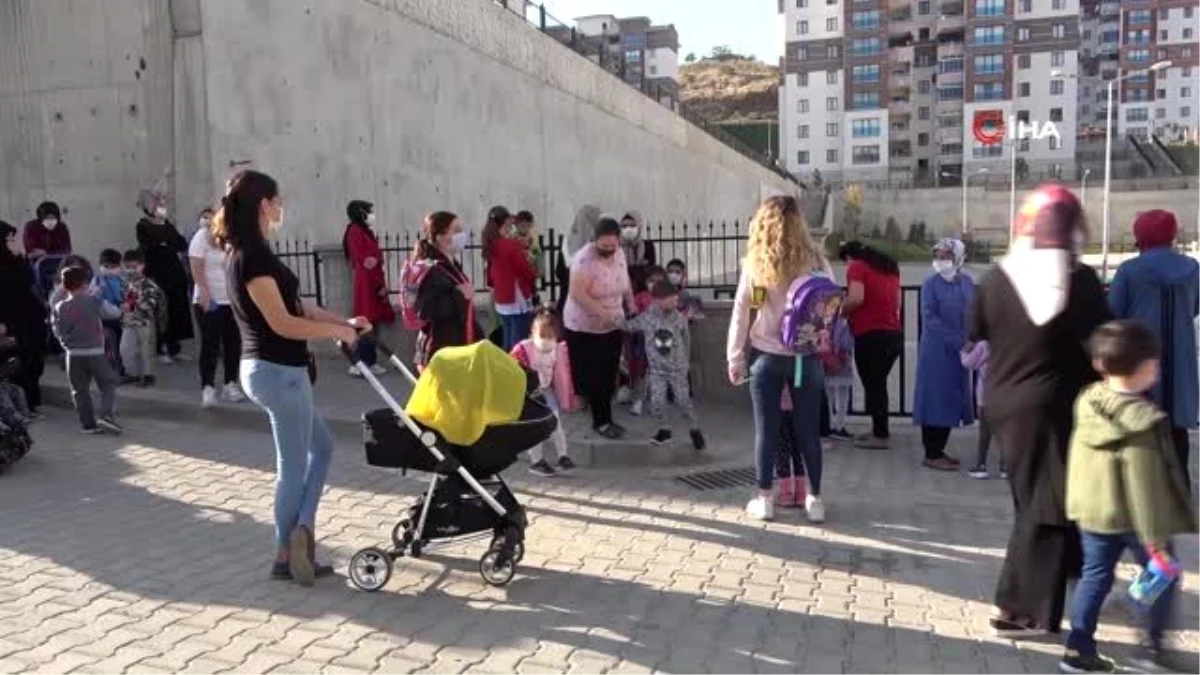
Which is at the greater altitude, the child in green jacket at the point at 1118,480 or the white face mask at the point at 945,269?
the white face mask at the point at 945,269

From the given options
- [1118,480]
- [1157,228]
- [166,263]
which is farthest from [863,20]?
[1118,480]

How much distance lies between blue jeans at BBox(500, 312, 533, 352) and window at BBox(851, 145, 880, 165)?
9376cm

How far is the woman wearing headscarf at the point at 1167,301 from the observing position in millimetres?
5434

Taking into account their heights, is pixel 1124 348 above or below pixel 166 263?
below

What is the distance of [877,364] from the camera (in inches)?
317

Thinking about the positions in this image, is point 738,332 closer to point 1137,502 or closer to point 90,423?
point 1137,502

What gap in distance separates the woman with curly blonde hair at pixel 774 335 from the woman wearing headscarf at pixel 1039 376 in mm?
1592

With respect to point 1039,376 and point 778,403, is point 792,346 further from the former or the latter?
point 1039,376

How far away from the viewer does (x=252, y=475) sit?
731cm

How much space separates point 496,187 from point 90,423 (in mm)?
11836

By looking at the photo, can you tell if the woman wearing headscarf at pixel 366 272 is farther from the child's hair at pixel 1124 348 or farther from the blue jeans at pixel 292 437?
the child's hair at pixel 1124 348

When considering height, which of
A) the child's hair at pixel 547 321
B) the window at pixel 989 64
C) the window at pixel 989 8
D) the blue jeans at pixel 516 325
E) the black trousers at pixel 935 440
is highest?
the window at pixel 989 8

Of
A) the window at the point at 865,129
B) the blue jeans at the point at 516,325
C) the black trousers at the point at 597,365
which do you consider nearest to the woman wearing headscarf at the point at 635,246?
the blue jeans at the point at 516,325

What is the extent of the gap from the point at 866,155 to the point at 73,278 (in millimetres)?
96245
